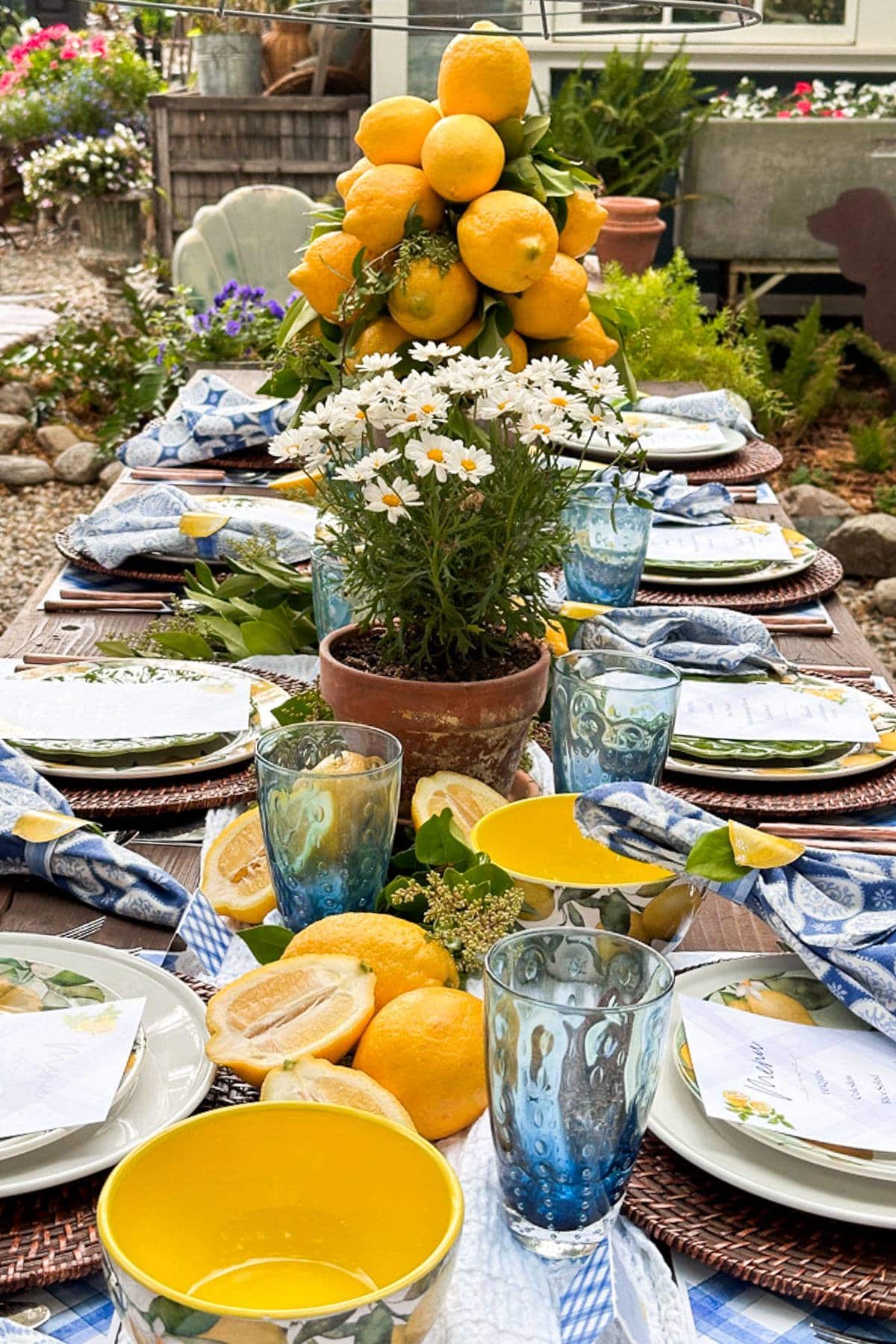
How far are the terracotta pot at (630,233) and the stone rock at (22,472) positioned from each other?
2.30 meters

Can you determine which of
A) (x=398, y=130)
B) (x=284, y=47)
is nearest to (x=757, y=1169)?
(x=398, y=130)

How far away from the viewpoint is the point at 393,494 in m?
1.10

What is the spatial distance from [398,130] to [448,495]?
0.59 meters

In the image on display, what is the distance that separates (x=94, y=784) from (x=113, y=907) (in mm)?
237

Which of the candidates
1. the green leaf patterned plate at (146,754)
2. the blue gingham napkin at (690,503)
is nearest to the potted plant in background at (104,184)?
the blue gingham napkin at (690,503)

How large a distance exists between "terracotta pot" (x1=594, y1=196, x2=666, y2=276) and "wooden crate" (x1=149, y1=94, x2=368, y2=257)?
1.75 metres

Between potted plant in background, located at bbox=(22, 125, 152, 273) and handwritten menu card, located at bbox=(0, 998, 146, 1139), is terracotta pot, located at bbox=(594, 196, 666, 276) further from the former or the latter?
handwritten menu card, located at bbox=(0, 998, 146, 1139)

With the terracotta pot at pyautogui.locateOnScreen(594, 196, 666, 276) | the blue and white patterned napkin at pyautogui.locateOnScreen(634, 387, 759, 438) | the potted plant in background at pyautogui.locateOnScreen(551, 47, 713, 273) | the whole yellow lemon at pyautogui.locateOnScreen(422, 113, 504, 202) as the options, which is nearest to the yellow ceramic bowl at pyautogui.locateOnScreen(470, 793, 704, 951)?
the whole yellow lemon at pyautogui.locateOnScreen(422, 113, 504, 202)

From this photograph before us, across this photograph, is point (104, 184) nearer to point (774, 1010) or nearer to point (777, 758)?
point (777, 758)

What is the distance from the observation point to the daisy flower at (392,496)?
1090 mm

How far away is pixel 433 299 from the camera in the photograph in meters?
1.54

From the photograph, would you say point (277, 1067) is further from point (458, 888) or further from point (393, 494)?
point (393, 494)

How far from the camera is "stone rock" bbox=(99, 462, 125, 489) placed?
5.64 m

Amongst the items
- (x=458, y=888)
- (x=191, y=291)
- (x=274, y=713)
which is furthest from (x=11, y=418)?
(x=458, y=888)
